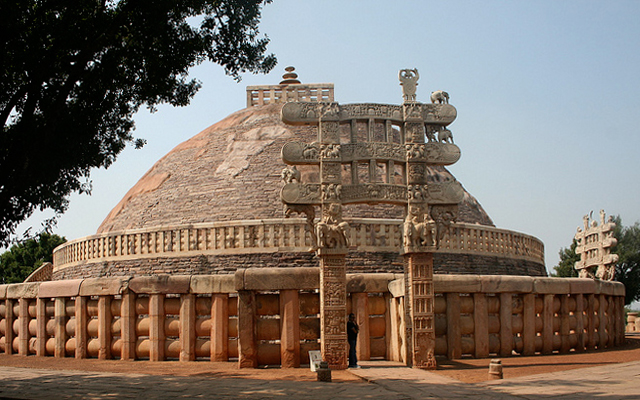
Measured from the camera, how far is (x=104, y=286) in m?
11.8

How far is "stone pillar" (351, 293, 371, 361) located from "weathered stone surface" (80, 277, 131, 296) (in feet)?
12.6

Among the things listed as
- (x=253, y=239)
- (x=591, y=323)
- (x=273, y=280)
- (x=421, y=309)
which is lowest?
(x=591, y=323)

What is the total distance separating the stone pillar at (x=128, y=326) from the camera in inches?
454

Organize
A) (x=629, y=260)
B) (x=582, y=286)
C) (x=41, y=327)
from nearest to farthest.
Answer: (x=41, y=327) < (x=582, y=286) < (x=629, y=260)

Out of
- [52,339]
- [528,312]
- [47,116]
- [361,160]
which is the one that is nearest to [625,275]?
[528,312]

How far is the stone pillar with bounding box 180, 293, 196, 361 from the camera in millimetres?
11188

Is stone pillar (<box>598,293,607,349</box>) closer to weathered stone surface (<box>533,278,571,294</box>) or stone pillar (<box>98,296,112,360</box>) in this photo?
weathered stone surface (<box>533,278,571,294</box>)

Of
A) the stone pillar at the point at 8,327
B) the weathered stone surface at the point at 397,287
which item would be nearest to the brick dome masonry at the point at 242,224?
the stone pillar at the point at 8,327

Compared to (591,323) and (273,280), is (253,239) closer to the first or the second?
(273,280)

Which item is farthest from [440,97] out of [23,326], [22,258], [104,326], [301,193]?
[22,258]

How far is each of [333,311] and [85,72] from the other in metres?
4.91

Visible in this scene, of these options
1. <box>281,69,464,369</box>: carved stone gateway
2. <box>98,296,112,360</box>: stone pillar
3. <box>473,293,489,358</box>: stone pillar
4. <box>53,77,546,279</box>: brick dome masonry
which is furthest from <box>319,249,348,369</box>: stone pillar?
<box>53,77,546,279</box>: brick dome masonry

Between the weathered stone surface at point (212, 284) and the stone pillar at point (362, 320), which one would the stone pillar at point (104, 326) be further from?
the stone pillar at point (362, 320)

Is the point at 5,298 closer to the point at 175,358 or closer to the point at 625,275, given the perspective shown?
the point at 175,358
